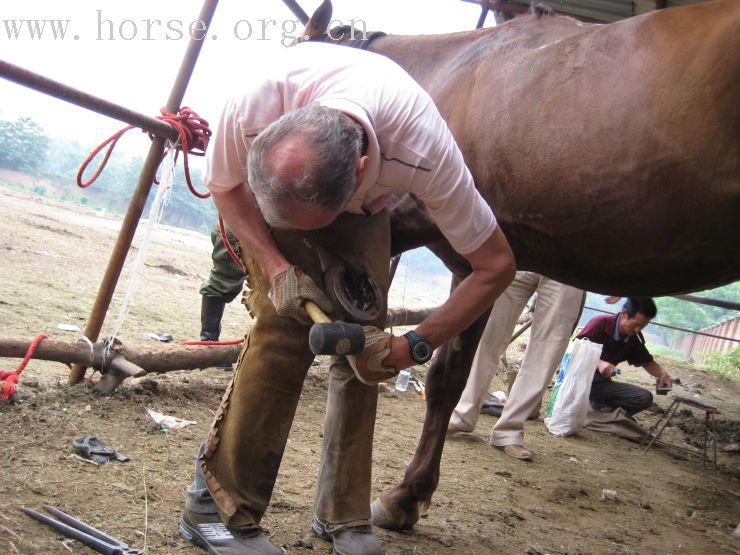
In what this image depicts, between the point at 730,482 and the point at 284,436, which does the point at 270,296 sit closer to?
the point at 284,436

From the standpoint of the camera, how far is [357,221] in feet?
6.22

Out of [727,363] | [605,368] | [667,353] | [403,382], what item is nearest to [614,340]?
[605,368]

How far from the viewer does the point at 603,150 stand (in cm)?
198

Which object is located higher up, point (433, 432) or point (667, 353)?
point (667, 353)

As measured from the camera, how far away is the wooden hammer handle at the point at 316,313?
1.63 metres

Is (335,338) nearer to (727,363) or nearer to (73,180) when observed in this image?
(727,363)

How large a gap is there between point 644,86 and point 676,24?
22 centimetres

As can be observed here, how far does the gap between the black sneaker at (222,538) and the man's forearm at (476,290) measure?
714 millimetres

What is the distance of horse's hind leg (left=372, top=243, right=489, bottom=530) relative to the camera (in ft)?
7.60

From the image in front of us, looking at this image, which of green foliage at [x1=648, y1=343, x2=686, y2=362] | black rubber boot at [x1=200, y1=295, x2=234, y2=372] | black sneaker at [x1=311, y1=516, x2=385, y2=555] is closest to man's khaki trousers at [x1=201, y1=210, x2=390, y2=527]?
black sneaker at [x1=311, y1=516, x2=385, y2=555]

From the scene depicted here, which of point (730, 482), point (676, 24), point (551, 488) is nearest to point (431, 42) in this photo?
point (676, 24)

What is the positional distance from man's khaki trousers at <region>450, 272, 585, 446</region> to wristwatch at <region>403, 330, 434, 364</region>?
218 centimetres

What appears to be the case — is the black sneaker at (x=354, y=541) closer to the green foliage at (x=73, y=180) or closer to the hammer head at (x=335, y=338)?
the hammer head at (x=335, y=338)

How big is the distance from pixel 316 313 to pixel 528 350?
2.65 m
